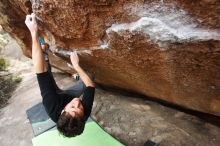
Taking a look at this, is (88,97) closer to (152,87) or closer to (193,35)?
(152,87)

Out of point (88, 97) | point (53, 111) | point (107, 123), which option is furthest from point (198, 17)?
point (107, 123)

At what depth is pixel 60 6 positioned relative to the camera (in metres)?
3.85

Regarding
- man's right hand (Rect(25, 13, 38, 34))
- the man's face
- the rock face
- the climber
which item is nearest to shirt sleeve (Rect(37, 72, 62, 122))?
the climber

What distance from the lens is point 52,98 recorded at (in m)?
4.05

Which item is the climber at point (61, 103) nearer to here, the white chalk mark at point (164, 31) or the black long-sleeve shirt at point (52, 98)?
the black long-sleeve shirt at point (52, 98)

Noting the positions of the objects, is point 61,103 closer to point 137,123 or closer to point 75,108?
point 75,108

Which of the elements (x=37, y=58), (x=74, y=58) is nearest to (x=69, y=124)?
(x=37, y=58)

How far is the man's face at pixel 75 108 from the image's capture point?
12.8 feet

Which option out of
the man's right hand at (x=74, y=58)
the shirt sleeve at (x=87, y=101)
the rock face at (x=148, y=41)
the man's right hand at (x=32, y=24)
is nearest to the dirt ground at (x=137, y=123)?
the rock face at (x=148, y=41)

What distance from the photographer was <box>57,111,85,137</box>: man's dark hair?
383cm

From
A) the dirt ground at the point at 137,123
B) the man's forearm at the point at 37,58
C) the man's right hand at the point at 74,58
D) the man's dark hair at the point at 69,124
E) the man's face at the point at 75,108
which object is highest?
the man's forearm at the point at 37,58

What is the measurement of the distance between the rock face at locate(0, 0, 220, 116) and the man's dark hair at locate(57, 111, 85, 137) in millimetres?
1020

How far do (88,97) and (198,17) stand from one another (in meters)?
1.82

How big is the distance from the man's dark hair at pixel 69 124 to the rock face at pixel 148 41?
102 cm
